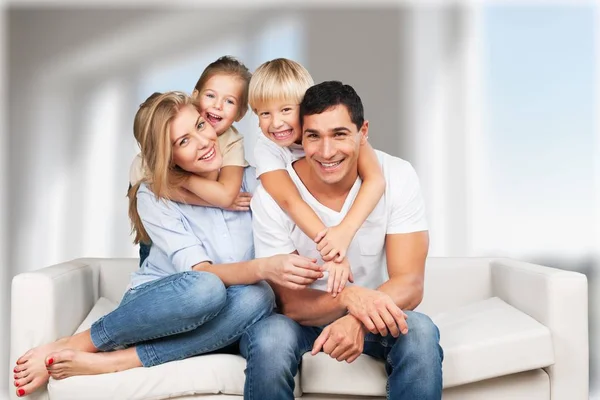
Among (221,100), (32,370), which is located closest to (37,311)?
(32,370)

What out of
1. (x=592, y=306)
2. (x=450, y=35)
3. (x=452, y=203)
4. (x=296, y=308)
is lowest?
(x=592, y=306)

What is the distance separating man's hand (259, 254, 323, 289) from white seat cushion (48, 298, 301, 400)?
0.92 ft

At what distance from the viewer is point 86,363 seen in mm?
2137

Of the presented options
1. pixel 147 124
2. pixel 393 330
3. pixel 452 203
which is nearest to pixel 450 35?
pixel 452 203

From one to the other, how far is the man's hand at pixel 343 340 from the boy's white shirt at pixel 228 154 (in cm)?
74

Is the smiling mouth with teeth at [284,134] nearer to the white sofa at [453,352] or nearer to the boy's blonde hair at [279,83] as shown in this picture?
the boy's blonde hair at [279,83]

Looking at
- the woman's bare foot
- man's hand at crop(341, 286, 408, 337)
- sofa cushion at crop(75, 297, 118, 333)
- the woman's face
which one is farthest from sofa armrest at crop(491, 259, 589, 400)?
sofa cushion at crop(75, 297, 118, 333)

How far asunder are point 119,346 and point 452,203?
8.08ft

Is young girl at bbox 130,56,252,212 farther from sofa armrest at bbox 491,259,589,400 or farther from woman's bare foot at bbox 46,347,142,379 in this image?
sofa armrest at bbox 491,259,589,400

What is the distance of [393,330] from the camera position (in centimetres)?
196

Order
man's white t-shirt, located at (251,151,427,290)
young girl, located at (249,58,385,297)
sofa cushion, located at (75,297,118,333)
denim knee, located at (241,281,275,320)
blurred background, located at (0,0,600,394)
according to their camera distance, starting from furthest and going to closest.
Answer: blurred background, located at (0,0,600,394)
sofa cushion, located at (75,297,118,333)
man's white t-shirt, located at (251,151,427,290)
denim knee, located at (241,281,275,320)
young girl, located at (249,58,385,297)

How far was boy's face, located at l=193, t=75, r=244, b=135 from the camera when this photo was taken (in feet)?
8.29

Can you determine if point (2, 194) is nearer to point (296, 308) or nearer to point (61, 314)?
point (61, 314)

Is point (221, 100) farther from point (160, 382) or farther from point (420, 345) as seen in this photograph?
point (420, 345)
